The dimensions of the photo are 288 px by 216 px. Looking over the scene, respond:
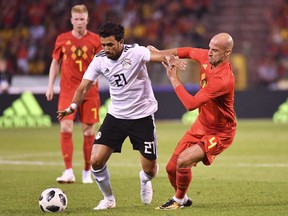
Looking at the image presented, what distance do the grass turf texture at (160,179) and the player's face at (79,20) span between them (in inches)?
89.8

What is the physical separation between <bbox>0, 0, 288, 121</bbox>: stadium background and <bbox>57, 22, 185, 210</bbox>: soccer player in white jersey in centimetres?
1319

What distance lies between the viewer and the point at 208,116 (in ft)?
29.5

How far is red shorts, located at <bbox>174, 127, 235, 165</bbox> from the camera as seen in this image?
8875 millimetres

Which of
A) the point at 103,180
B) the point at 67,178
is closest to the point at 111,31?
the point at 103,180

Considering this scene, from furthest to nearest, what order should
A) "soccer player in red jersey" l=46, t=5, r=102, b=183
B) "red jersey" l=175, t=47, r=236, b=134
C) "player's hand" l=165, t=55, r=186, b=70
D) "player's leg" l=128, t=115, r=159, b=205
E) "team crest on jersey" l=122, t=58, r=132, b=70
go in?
"soccer player in red jersey" l=46, t=5, r=102, b=183, "player's leg" l=128, t=115, r=159, b=205, "team crest on jersey" l=122, t=58, r=132, b=70, "red jersey" l=175, t=47, r=236, b=134, "player's hand" l=165, t=55, r=186, b=70

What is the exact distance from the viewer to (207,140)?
8.91 metres

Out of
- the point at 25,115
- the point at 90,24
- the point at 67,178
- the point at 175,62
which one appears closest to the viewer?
the point at 175,62

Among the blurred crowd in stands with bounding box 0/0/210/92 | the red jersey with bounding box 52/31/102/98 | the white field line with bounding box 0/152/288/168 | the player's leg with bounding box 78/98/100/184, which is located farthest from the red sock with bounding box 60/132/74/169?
the blurred crowd in stands with bounding box 0/0/210/92

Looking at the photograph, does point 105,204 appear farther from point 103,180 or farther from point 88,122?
point 88,122

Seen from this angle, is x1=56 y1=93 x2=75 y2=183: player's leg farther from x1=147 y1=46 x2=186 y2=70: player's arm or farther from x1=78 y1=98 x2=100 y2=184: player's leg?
x1=147 y1=46 x2=186 y2=70: player's arm

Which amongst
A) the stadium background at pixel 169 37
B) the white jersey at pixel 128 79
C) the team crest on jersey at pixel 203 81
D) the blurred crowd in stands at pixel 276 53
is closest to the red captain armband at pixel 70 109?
the white jersey at pixel 128 79

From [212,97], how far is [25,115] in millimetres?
14681

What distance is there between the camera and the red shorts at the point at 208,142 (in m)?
8.88

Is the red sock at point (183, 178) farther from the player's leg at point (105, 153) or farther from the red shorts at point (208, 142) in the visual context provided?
the player's leg at point (105, 153)
